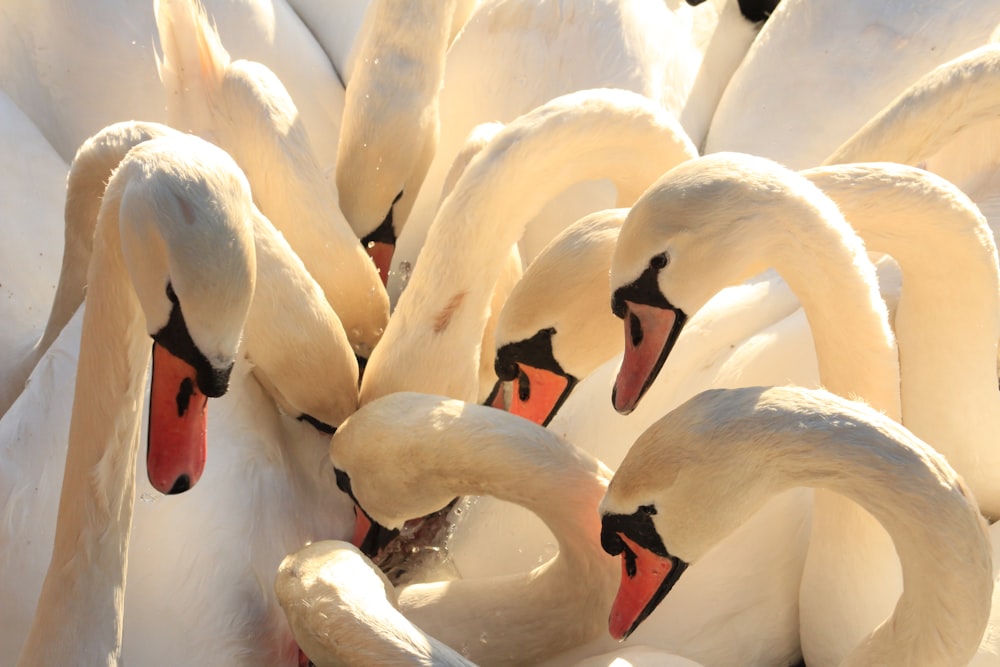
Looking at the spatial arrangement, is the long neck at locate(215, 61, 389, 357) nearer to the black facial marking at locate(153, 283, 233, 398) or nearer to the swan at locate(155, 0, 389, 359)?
the swan at locate(155, 0, 389, 359)

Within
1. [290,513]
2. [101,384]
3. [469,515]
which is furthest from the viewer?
[469,515]

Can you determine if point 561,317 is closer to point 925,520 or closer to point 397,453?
point 397,453

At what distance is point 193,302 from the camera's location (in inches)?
70.9

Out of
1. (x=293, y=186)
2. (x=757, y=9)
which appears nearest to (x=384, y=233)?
(x=293, y=186)

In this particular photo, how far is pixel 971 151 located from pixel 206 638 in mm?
1738

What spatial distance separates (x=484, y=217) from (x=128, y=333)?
74cm

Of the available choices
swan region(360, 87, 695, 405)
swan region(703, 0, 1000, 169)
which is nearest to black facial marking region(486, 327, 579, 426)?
swan region(360, 87, 695, 405)

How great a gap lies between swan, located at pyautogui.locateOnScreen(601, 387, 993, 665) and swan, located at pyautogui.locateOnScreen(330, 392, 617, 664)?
0.34 metres

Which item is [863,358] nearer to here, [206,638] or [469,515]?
[469,515]

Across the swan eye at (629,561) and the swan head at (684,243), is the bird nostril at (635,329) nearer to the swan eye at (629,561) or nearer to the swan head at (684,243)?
the swan head at (684,243)

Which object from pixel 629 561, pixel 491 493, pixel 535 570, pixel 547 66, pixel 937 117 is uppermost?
pixel 937 117

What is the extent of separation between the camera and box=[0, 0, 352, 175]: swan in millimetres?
3092

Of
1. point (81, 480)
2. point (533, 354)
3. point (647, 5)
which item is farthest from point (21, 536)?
point (647, 5)

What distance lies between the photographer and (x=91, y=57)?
3.11m
